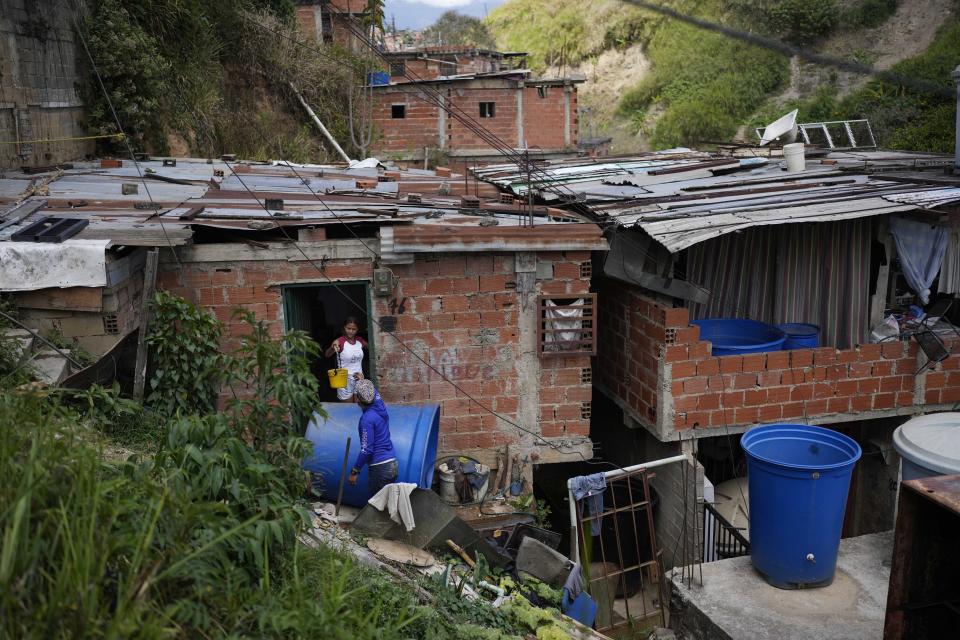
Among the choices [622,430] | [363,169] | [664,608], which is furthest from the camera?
[363,169]

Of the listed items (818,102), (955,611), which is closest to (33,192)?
(955,611)

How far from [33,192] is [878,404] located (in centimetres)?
926

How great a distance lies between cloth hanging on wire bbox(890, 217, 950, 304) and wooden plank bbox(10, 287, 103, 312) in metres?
7.82

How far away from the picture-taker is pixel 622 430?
10266 millimetres

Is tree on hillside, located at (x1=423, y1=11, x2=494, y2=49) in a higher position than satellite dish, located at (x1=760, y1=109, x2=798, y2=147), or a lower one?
higher

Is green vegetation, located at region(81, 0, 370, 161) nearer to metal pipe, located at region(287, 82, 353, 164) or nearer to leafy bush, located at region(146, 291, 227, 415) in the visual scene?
metal pipe, located at region(287, 82, 353, 164)

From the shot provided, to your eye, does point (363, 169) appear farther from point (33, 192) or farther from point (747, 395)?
point (747, 395)

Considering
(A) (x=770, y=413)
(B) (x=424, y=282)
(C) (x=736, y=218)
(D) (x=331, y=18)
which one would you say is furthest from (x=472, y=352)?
(D) (x=331, y=18)

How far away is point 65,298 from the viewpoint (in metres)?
6.41

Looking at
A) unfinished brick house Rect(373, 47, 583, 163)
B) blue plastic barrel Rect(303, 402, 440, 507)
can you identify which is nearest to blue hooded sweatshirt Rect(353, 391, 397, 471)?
blue plastic barrel Rect(303, 402, 440, 507)

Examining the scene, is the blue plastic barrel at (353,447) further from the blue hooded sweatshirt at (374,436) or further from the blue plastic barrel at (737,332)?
the blue plastic barrel at (737,332)

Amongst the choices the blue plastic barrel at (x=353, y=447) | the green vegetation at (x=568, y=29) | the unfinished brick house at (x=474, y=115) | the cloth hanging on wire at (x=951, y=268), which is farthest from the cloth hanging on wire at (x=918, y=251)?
the green vegetation at (x=568, y=29)


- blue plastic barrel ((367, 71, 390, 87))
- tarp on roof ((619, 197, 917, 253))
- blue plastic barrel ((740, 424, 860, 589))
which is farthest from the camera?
blue plastic barrel ((367, 71, 390, 87))

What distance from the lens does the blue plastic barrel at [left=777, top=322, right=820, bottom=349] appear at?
8.55 m
